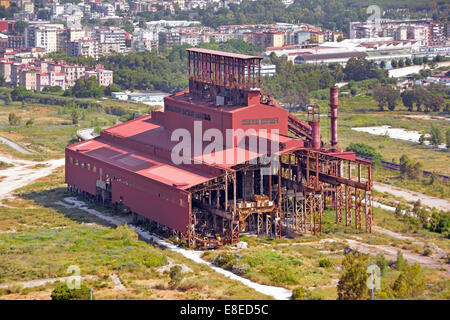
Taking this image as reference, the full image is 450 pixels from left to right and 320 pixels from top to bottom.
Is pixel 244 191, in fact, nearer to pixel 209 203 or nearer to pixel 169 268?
pixel 209 203

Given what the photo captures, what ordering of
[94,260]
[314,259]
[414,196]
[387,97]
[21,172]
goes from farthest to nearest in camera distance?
[387,97] < [21,172] < [414,196] < [314,259] < [94,260]

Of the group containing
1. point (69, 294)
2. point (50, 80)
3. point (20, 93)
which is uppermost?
point (50, 80)

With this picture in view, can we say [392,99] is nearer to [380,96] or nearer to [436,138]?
[380,96]

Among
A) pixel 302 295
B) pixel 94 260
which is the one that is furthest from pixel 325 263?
pixel 94 260

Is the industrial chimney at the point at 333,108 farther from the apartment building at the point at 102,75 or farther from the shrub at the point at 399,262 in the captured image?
the apartment building at the point at 102,75
